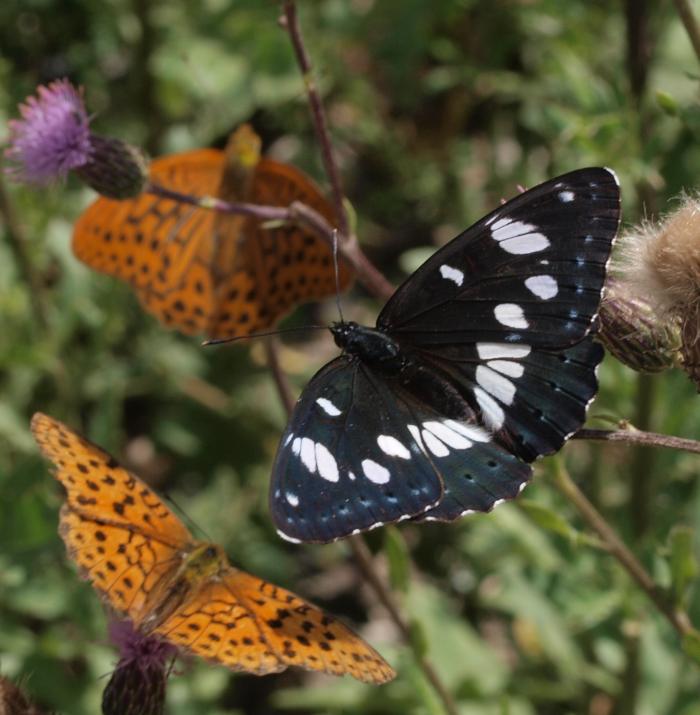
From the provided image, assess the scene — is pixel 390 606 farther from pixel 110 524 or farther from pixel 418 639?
pixel 110 524

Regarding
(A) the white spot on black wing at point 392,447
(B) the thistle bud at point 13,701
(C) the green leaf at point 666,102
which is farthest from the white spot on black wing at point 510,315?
(B) the thistle bud at point 13,701

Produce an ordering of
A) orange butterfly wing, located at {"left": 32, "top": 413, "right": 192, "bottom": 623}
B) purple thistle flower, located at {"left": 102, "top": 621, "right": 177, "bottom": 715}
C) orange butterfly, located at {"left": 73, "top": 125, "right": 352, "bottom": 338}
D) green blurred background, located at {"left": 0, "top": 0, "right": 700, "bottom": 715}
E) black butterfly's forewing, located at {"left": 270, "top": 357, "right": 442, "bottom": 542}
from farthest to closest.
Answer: green blurred background, located at {"left": 0, "top": 0, "right": 700, "bottom": 715} → orange butterfly, located at {"left": 73, "top": 125, "right": 352, "bottom": 338} → purple thistle flower, located at {"left": 102, "top": 621, "right": 177, "bottom": 715} → orange butterfly wing, located at {"left": 32, "top": 413, "right": 192, "bottom": 623} → black butterfly's forewing, located at {"left": 270, "top": 357, "right": 442, "bottom": 542}

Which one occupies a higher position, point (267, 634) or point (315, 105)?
point (315, 105)

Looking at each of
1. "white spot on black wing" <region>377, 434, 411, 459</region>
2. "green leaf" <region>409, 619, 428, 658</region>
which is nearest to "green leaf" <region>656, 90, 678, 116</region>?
"white spot on black wing" <region>377, 434, 411, 459</region>

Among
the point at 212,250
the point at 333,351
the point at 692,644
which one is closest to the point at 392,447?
the point at 692,644

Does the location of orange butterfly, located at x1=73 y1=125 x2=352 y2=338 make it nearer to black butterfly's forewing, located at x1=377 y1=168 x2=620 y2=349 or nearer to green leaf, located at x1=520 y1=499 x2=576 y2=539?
black butterfly's forewing, located at x1=377 y1=168 x2=620 y2=349
